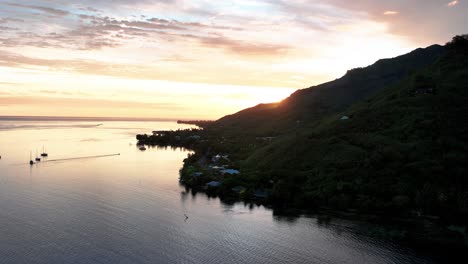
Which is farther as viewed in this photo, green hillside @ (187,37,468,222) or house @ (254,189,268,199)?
house @ (254,189,268,199)

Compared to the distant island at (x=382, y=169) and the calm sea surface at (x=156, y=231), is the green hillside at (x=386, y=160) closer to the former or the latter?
the distant island at (x=382, y=169)

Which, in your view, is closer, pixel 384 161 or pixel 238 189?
pixel 384 161

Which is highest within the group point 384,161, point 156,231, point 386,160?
point 386,160

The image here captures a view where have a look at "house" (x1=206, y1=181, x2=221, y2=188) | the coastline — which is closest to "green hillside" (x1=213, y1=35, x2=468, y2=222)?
the coastline

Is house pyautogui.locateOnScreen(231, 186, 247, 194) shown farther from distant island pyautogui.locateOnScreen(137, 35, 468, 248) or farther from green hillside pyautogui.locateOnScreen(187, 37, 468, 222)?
green hillside pyautogui.locateOnScreen(187, 37, 468, 222)

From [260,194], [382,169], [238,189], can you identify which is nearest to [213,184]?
[238,189]

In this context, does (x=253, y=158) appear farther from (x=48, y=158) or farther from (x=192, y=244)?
(x=48, y=158)

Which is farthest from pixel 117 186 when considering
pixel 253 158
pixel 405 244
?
pixel 405 244

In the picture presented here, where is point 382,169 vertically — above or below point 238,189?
above

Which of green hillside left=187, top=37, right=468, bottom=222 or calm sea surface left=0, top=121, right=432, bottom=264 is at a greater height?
green hillside left=187, top=37, right=468, bottom=222

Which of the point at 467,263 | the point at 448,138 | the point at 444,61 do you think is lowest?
the point at 467,263

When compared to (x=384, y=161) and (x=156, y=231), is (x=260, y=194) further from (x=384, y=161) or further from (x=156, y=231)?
(x=384, y=161)
